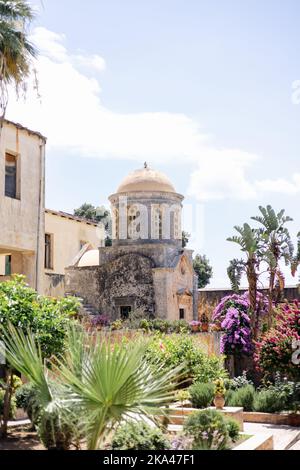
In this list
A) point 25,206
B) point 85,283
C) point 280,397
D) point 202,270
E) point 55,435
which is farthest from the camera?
point 202,270

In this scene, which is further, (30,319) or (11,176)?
(11,176)

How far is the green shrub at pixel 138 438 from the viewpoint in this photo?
8562 millimetres

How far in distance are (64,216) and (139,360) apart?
27494 mm

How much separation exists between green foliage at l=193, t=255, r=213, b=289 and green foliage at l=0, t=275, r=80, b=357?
43222 mm

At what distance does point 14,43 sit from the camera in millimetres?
15141

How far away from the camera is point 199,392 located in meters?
15.7

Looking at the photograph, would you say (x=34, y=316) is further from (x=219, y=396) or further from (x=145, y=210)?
(x=145, y=210)

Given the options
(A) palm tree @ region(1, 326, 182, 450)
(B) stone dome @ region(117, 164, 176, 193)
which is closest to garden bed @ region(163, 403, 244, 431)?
(A) palm tree @ region(1, 326, 182, 450)

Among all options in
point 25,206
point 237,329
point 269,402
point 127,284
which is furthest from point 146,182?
point 269,402

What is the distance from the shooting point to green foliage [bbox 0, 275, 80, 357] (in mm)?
11742

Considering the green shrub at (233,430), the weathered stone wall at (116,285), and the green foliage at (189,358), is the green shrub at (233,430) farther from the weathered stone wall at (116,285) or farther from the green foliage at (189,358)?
the weathered stone wall at (116,285)

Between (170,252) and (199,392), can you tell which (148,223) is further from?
(199,392)

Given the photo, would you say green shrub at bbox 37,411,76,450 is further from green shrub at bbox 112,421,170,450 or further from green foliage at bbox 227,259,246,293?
green foliage at bbox 227,259,246,293

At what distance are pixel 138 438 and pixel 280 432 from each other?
6701 millimetres
